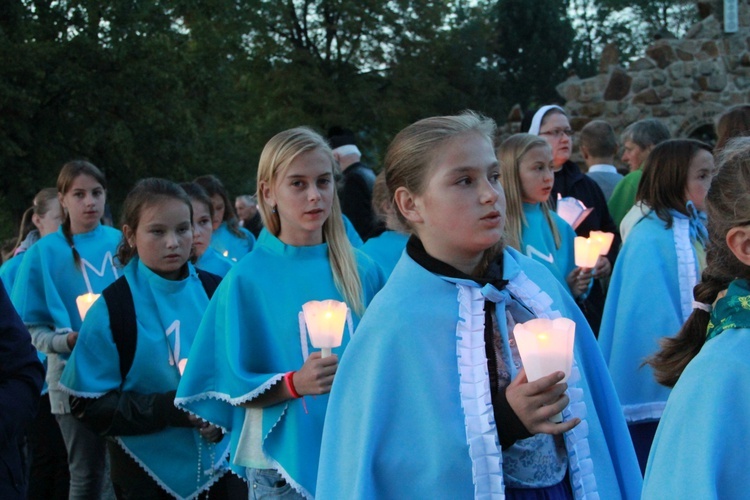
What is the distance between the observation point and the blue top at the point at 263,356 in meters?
3.97

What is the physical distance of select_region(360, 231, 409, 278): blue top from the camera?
6.16 meters

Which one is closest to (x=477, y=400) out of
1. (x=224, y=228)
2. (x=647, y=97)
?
(x=224, y=228)

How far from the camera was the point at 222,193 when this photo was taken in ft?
27.0

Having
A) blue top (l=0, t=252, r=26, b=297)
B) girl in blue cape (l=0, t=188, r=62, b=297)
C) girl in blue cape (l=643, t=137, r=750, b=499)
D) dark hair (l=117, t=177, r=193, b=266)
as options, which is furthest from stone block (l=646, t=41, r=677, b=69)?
girl in blue cape (l=643, t=137, r=750, b=499)

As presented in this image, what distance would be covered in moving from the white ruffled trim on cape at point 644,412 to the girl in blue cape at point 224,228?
3.97 m

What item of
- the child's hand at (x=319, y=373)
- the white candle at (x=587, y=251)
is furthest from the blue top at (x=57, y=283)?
the white candle at (x=587, y=251)

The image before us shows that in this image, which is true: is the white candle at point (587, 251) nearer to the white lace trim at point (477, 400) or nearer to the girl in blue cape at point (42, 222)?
the white lace trim at point (477, 400)

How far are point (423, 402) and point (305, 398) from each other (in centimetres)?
136

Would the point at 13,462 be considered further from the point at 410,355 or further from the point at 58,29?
the point at 58,29

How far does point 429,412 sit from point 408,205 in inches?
28.5

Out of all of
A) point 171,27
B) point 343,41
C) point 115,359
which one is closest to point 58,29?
point 171,27

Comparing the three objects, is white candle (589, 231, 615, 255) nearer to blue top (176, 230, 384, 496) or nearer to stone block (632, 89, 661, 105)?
blue top (176, 230, 384, 496)

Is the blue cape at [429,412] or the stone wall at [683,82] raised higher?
the stone wall at [683,82]

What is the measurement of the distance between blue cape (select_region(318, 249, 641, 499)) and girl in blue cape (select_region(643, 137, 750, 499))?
52cm
